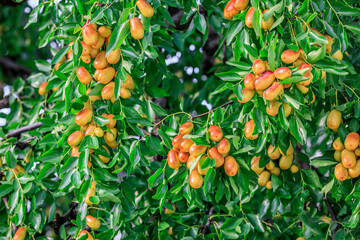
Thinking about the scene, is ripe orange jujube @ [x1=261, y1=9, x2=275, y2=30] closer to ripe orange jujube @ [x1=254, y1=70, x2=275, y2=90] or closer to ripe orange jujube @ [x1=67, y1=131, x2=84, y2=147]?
ripe orange jujube @ [x1=254, y1=70, x2=275, y2=90]

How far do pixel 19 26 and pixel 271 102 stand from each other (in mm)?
1923

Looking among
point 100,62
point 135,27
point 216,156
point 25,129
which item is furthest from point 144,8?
point 25,129

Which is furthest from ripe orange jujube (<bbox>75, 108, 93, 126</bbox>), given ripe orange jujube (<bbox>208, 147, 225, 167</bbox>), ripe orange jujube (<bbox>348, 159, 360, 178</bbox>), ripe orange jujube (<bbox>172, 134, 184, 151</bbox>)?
ripe orange jujube (<bbox>348, 159, 360, 178</bbox>)

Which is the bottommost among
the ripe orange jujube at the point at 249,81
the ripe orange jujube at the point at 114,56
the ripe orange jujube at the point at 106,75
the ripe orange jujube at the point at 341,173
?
the ripe orange jujube at the point at 341,173

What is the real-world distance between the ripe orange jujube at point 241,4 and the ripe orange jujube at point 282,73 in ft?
0.77

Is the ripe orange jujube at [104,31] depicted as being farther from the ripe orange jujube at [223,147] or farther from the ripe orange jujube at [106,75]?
the ripe orange jujube at [223,147]

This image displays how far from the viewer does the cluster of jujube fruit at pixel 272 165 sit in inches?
52.7

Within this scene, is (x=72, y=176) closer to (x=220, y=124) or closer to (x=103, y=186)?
(x=103, y=186)

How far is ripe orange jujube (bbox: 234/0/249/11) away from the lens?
45.6 inches

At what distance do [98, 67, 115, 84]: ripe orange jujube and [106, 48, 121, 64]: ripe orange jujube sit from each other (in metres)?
0.02

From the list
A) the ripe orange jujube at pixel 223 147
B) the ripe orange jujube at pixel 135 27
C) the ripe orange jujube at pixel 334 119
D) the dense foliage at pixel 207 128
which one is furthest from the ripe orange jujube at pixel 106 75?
the ripe orange jujube at pixel 334 119

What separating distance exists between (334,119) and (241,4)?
42cm

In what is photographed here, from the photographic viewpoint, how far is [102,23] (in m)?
1.23

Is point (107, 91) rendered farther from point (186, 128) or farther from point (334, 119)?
point (334, 119)
